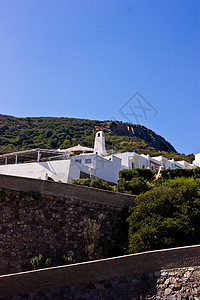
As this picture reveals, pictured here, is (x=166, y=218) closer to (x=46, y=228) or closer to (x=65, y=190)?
(x=65, y=190)

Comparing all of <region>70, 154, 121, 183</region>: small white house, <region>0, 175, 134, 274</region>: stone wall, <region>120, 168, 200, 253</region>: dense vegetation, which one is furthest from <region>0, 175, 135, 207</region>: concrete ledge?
<region>70, 154, 121, 183</region>: small white house

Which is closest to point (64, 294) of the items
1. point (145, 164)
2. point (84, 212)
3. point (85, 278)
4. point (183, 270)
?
point (85, 278)

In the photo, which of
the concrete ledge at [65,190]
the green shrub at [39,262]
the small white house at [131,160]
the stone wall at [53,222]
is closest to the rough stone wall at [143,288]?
the green shrub at [39,262]

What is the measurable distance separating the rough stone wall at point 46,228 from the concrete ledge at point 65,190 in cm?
18

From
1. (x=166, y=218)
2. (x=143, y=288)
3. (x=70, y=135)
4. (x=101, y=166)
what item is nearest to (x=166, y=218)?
(x=166, y=218)

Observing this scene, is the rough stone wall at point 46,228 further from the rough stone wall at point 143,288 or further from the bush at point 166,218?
the rough stone wall at point 143,288

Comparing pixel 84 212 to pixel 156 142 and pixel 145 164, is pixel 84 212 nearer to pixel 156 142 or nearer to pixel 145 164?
pixel 145 164

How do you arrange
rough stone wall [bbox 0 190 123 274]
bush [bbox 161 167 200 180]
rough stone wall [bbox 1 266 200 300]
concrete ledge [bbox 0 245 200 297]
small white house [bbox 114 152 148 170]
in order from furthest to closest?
small white house [bbox 114 152 148 170], bush [bbox 161 167 200 180], rough stone wall [bbox 0 190 123 274], rough stone wall [bbox 1 266 200 300], concrete ledge [bbox 0 245 200 297]

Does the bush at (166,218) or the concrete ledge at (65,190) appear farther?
the concrete ledge at (65,190)

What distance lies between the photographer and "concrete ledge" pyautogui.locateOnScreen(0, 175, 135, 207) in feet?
42.7

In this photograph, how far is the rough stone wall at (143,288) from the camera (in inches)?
368

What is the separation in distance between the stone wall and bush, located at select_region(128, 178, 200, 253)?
113cm

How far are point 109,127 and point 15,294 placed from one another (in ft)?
220

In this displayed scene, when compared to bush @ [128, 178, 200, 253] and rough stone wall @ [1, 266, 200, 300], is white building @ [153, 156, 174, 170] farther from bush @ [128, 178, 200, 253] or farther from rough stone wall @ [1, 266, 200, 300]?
rough stone wall @ [1, 266, 200, 300]
